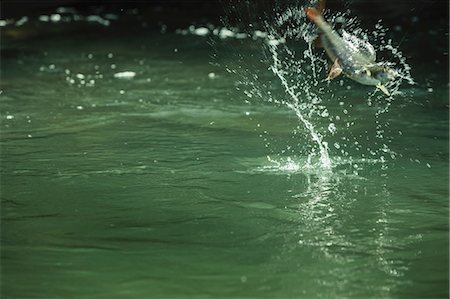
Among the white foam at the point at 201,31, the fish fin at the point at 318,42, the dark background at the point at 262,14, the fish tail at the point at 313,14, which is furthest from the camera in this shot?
the white foam at the point at 201,31

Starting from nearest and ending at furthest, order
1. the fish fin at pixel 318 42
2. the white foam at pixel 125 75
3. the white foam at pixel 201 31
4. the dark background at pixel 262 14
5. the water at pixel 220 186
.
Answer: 1. the water at pixel 220 186
2. the fish fin at pixel 318 42
3. the white foam at pixel 125 75
4. the dark background at pixel 262 14
5. the white foam at pixel 201 31

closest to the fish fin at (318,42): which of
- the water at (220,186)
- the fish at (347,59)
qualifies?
the fish at (347,59)

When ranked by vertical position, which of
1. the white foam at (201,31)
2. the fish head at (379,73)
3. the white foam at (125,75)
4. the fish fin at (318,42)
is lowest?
the fish head at (379,73)

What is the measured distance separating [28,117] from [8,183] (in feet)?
9.22

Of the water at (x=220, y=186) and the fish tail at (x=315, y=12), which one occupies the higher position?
the fish tail at (x=315, y=12)

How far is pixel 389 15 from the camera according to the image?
63.7ft

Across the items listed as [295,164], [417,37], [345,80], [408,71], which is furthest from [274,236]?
[417,37]

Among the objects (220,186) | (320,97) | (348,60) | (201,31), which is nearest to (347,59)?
(348,60)

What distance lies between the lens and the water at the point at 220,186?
5.51 meters

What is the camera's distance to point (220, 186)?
7.52 m

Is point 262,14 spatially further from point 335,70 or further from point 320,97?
point 335,70

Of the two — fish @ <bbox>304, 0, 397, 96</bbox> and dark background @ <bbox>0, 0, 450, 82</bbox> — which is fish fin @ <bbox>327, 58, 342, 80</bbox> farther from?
dark background @ <bbox>0, 0, 450, 82</bbox>

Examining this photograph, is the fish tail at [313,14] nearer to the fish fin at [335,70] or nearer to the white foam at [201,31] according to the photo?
the fish fin at [335,70]

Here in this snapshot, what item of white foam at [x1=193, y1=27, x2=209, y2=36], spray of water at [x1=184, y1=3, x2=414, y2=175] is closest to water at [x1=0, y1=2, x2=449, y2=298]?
spray of water at [x1=184, y1=3, x2=414, y2=175]
